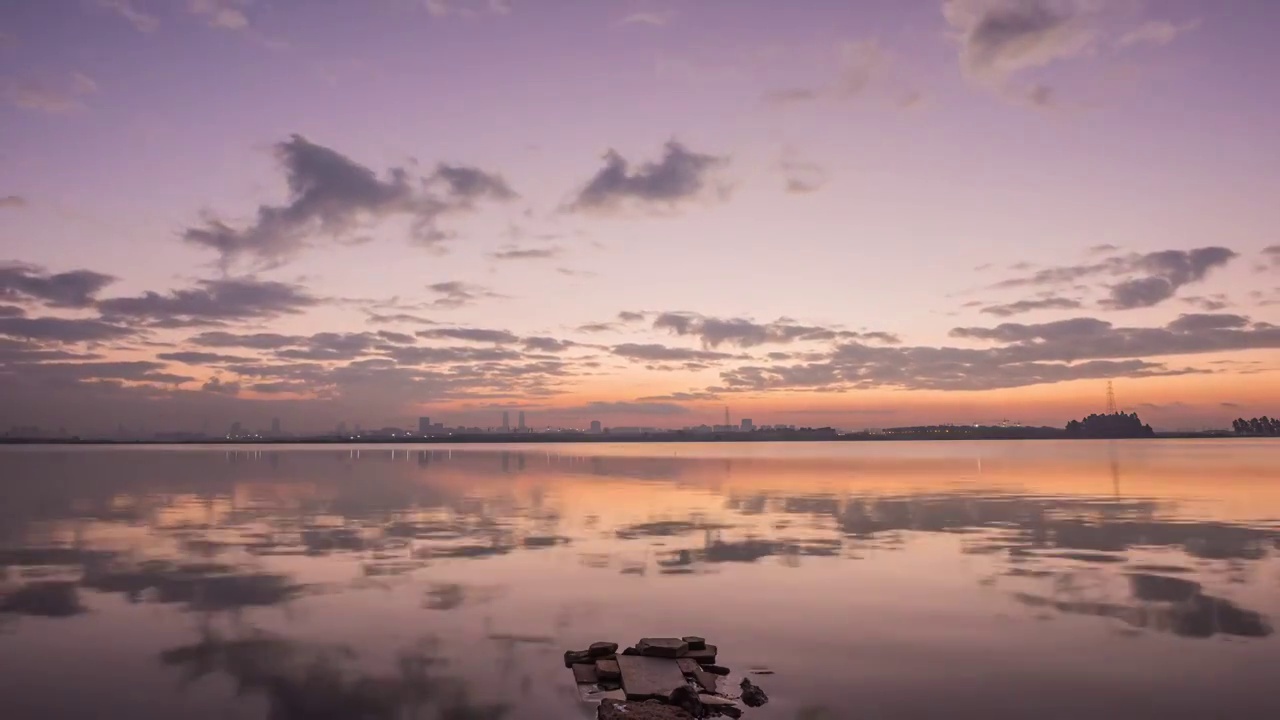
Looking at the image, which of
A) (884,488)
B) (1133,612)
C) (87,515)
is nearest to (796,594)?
(1133,612)

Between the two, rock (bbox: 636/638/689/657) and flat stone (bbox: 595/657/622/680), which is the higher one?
rock (bbox: 636/638/689/657)

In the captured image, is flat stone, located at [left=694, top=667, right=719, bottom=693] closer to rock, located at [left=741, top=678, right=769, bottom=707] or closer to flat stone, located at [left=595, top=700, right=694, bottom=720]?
rock, located at [left=741, top=678, right=769, bottom=707]

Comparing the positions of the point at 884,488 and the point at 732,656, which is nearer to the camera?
the point at 732,656

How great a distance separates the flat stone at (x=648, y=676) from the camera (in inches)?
602

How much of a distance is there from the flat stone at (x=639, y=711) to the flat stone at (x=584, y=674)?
1.57 m

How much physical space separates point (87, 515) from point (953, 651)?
158ft

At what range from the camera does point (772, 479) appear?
87.7m

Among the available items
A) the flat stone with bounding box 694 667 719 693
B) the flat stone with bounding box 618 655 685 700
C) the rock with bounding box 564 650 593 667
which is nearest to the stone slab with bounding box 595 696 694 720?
the flat stone with bounding box 618 655 685 700

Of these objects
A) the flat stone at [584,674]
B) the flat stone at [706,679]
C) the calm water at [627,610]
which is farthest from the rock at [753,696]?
the flat stone at [584,674]

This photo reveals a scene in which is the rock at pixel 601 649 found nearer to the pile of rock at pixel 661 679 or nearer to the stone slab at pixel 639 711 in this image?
the pile of rock at pixel 661 679

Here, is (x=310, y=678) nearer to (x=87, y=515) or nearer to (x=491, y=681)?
(x=491, y=681)

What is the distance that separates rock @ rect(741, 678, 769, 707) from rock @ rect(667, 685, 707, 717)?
99 centimetres

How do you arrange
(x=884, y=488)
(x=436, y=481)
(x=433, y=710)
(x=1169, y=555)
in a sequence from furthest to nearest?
(x=436, y=481) → (x=884, y=488) → (x=1169, y=555) → (x=433, y=710)

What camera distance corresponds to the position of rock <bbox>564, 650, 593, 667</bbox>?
17.7m
